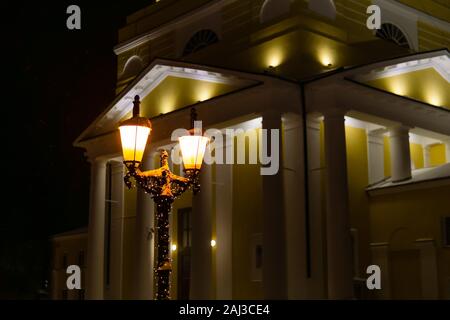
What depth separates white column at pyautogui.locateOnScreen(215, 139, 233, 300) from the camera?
2178cm

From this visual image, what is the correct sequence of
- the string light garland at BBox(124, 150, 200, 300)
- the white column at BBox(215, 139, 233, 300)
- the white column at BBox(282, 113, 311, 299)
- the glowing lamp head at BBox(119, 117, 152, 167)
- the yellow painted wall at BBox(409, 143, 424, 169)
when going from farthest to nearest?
the yellow painted wall at BBox(409, 143, 424, 169) < the white column at BBox(215, 139, 233, 300) < the white column at BBox(282, 113, 311, 299) < the glowing lamp head at BBox(119, 117, 152, 167) < the string light garland at BBox(124, 150, 200, 300)

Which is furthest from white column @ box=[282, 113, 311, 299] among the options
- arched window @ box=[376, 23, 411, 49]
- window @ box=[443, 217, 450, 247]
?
arched window @ box=[376, 23, 411, 49]

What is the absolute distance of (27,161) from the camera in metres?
35.2

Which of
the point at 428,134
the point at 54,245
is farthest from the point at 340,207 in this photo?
the point at 54,245

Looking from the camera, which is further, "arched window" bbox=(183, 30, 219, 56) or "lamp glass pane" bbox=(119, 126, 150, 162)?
"arched window" bbox=(183, 30, 219, 56)

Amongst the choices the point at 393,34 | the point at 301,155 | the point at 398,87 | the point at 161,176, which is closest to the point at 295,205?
the point at 301,155

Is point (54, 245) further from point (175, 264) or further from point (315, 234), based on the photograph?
point (315, 234)

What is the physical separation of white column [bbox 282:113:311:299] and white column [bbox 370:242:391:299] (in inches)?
106

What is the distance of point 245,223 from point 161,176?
1145cm

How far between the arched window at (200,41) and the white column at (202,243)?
599 cm

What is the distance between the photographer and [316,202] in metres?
20.1

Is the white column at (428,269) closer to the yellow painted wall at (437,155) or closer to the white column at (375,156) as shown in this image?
the white column at (375,156)

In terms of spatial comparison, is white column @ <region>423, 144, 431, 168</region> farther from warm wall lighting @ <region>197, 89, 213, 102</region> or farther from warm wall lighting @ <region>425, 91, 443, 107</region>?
warm wall lighting @ <region>197, 89, 213, 102</region>

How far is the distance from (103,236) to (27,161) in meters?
11.9
